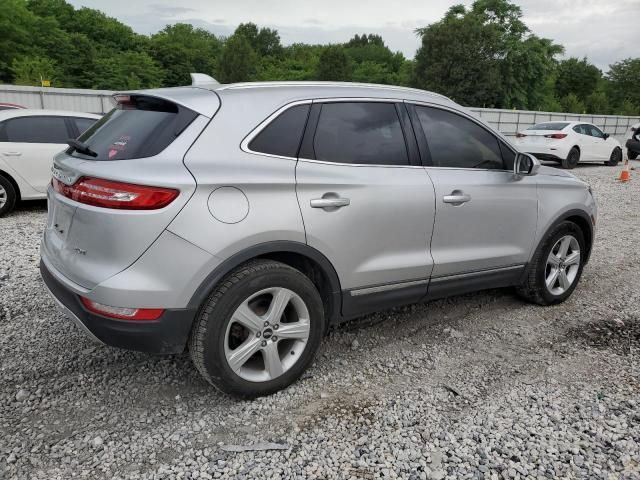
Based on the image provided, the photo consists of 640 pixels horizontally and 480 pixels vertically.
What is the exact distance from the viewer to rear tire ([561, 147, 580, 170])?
53.4ft

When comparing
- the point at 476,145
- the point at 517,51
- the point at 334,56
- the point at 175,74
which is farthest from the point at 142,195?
the point at 175,74

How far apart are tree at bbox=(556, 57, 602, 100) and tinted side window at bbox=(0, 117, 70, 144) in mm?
76100

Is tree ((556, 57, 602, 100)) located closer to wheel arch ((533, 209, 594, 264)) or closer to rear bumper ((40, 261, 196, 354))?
wheel arch ((533, 209, 594, 264))

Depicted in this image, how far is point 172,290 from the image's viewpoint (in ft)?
8.25

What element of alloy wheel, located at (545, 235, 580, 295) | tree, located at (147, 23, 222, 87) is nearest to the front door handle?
alloy wheel, located at (545, 235, 580, 295)

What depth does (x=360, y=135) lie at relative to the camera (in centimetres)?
320

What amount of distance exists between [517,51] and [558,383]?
58.2 metres

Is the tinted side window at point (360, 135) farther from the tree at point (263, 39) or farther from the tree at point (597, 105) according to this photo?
the tree at point (263, 39)

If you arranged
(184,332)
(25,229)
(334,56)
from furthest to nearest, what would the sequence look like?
1. (334,56)
2. (25,229)
3. (184,332)

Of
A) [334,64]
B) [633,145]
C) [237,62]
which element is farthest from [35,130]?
[237,62]

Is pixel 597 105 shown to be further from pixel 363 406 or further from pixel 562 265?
pixel 363 406

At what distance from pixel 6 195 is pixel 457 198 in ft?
21.3

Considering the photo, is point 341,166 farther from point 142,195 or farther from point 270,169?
point 142,195

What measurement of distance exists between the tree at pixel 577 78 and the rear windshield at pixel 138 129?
3111 inches
